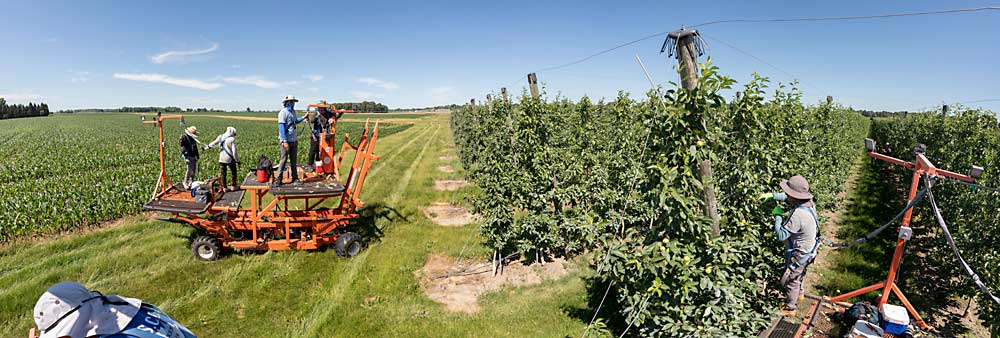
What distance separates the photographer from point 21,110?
94.6m

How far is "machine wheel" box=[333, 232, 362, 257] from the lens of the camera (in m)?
9.67

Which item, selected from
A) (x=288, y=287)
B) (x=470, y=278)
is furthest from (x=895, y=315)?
(x=288, y=287)

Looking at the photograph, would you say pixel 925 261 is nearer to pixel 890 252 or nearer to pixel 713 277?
pixel 890 252

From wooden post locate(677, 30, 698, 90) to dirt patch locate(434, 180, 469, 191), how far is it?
45.3 feet

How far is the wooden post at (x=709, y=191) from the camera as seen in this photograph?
14.1 ft

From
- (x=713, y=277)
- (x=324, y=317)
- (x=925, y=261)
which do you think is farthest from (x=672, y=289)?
(x=925, y=261)

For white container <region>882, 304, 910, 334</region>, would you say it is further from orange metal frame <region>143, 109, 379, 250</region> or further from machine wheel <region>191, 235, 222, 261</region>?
machine wheel <region>191, 235, 222, 261</region>

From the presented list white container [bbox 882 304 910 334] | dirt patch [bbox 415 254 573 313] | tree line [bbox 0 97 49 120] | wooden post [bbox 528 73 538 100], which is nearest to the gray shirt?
white container [bbox 882 304 910 334]

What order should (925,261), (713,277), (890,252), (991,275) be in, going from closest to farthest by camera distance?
1. (713,277)
2. (991,275)
3. (925,261)
4. (890,252)

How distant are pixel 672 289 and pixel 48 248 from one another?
13.6m

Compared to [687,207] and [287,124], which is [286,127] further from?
[687,207]

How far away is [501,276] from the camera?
8.99 metres

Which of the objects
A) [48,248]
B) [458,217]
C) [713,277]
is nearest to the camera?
[713,277]

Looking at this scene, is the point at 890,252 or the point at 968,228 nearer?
the point at 968,228
